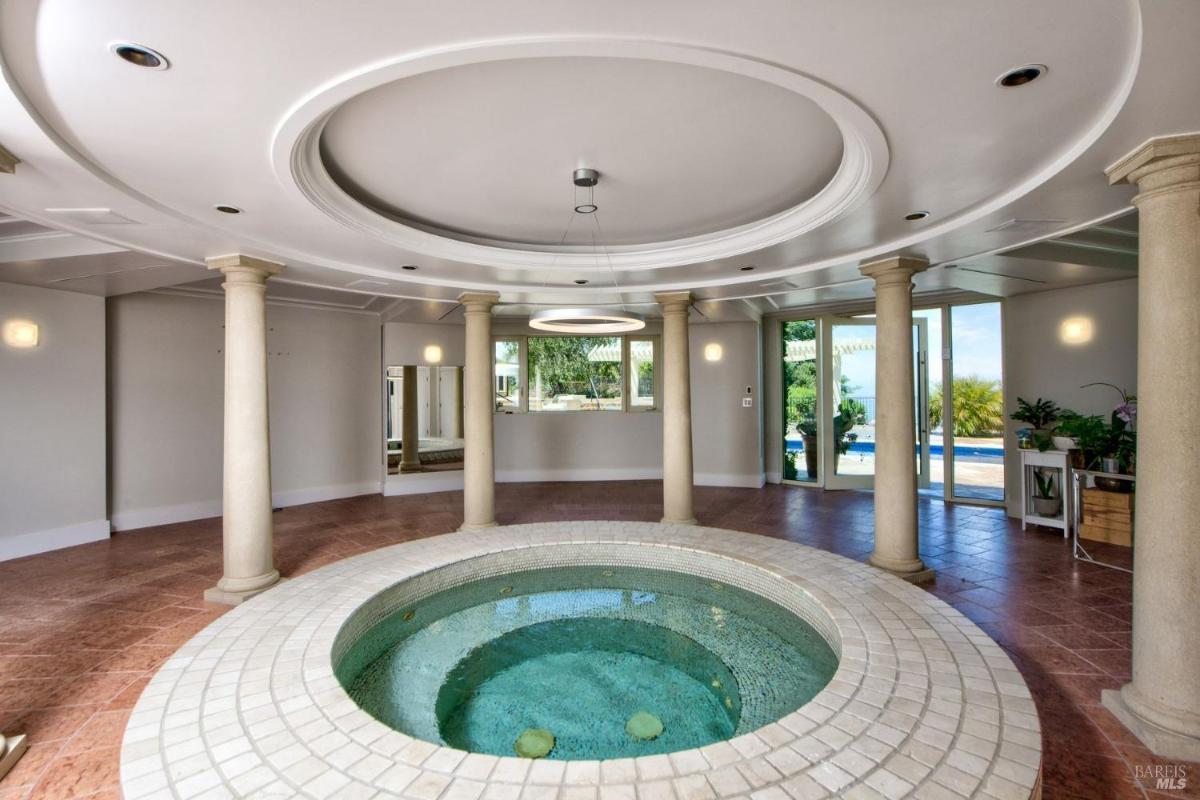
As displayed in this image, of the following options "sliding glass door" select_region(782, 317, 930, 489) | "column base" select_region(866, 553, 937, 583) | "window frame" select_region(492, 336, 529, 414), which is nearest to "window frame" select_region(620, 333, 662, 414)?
"window frame" select_region(492, 336, 529, 414)

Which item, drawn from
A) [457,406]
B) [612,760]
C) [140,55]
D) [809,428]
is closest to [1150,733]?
[612,760]

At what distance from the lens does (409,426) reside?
10766 mm

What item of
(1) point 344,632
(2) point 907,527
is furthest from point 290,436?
(2) point 907,527

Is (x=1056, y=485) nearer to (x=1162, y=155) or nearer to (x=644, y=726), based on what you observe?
(x=1162, y=155)

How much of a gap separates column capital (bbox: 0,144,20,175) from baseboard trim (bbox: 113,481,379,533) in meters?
5.16

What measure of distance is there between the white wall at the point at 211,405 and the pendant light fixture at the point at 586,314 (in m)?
5.01

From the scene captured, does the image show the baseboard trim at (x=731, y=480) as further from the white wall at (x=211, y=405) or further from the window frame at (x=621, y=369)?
the white wall at (x=211, y=405)

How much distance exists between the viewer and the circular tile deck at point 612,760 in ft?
8.11

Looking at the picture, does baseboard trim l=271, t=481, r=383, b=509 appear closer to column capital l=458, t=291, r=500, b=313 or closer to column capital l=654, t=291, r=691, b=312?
column capital l=458, t=291, r=500, b=313

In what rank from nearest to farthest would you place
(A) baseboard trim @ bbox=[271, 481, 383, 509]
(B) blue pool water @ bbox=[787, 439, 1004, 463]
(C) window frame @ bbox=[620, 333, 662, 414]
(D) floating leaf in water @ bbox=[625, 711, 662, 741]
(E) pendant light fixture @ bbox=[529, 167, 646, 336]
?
(D) floating leaf in water @ bbox=[625, 711, 662, 741] → (E) pendant light fixture @ bbox=[529, 167, 646, 336] → (A) baseboard trim @ bbox=[271, 481, 383, 509] → (B) blue pool water @ bbox=[787, 439, 1004, 463] → (C) window frame @ bbox=[620, 333, 662, 414]

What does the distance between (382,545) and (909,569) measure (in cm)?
605

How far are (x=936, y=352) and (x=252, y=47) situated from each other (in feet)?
34.0

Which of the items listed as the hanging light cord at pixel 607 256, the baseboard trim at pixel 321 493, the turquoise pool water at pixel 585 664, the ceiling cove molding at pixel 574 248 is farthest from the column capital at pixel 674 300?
the baseboard trim at pixel 321 493

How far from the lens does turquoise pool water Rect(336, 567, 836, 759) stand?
3637 mm
